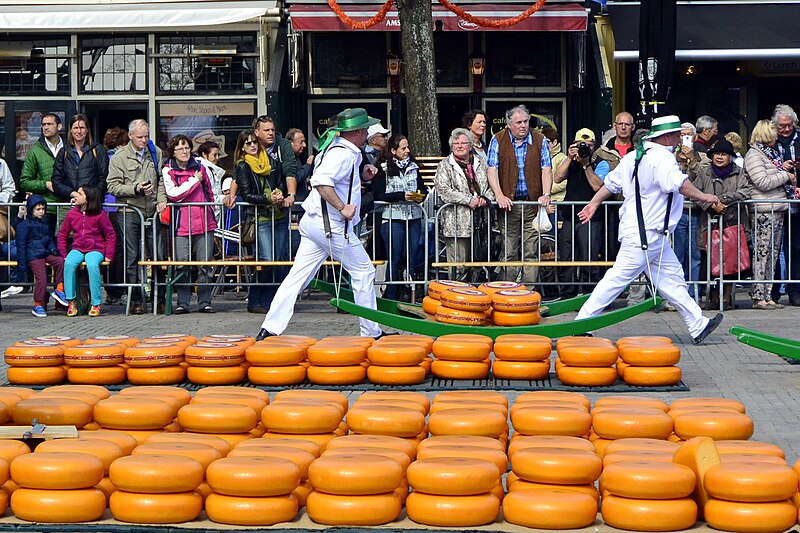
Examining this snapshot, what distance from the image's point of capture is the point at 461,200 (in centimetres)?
1455

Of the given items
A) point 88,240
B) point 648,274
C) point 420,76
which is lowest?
point 648,274

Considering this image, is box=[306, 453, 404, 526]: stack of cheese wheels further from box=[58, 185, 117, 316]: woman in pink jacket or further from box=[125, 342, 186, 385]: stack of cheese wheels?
box=[58, 185, 117, 316]: woman in pink jacket

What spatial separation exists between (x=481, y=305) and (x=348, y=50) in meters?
10.1

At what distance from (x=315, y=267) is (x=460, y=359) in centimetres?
194

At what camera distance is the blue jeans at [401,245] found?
14695mm

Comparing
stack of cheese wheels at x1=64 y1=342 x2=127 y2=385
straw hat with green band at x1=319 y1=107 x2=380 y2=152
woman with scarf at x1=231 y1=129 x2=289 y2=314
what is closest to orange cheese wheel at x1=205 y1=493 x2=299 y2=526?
stack of cheese wheels at x1=64 y1=342 x2=127 y2=385

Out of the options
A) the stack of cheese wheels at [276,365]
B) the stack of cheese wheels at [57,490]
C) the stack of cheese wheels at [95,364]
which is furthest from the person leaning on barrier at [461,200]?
the stack of cheese wheels at [57,490]

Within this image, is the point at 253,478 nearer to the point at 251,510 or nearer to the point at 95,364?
the point at 251,510

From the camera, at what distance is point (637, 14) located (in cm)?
1944

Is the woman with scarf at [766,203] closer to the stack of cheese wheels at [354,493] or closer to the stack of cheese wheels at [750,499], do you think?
the stack of cheese wheels at [750,499]

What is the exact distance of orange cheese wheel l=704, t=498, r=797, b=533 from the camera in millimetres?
5781

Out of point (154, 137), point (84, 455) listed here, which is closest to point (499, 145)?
point (154, 137)

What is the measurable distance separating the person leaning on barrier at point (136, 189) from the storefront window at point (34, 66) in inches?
231

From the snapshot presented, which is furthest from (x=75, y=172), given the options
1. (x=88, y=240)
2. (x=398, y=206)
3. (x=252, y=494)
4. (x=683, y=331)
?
(x=252, y=494)
